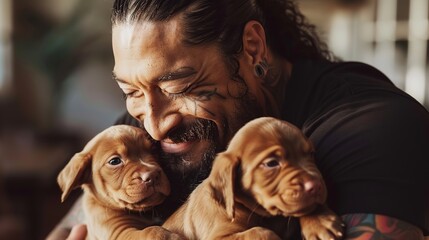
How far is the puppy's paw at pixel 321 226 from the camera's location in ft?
2.45

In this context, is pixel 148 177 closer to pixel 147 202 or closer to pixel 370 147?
pixel 147 202

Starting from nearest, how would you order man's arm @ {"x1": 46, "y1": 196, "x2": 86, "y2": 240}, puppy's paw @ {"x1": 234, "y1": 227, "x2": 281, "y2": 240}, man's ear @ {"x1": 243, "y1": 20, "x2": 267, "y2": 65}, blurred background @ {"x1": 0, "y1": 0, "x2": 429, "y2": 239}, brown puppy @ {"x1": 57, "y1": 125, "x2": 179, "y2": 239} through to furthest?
puppy's paw @ {"x1": 234, "y1": 227, "x2": 281, "y2": 240} < brown puppy @ {"x1": 57, "y1": 125, "x2": 179, "y2": 239} < man's ear @ {"x1": 243, "y1": 20, "x2": 267, "y2": 65} < man's arm @ {"x1": 46, "y1": 196, "x2": 86, "y2": 240} < blurred background @ {"x1": 0, "y1": 0, "x2": 429, "y2": 239}

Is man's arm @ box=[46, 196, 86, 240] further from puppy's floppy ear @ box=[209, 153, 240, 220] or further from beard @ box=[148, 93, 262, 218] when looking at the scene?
puppy's floppy ear @ box=[209, 153, 240, 220]

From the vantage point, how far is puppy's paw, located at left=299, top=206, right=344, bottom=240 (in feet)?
2.45

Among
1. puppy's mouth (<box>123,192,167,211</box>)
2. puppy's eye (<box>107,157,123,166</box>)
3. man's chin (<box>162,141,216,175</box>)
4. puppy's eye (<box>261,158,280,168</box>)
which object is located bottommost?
puppy's mouth (<box>123,192,167,211</box>)

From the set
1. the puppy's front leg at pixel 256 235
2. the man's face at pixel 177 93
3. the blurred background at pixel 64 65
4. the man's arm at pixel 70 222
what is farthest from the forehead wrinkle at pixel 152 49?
the blurred background at pixel 64 65

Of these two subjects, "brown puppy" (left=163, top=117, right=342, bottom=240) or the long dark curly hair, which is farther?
the long dark curly hair

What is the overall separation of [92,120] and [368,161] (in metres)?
2.79

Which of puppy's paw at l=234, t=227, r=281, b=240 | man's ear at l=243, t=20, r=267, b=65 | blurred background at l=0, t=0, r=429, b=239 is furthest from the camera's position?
blurred background at l=0, t=0, r=429, b=239

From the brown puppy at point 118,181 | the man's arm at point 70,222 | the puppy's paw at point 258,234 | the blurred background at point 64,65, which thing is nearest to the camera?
the puppy's paw at point 258,234

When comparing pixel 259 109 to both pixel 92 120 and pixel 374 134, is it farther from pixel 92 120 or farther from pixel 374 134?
pixel 92 120

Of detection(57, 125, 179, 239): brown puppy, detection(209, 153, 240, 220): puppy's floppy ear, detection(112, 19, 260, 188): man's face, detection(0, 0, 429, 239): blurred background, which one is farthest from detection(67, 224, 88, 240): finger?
detection(0, 0, 429, 239): blurred background

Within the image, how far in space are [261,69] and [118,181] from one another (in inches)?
10.3

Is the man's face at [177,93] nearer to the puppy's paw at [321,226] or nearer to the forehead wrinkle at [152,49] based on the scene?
the forehead wrinkle at [152,49]
